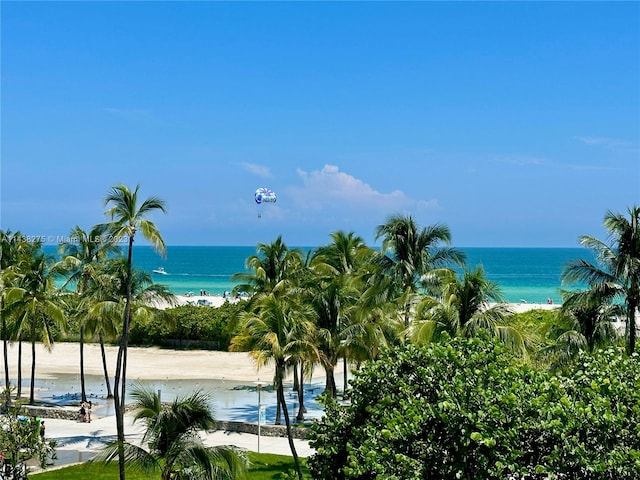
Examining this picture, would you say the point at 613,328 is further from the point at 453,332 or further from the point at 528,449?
the point at 528,449

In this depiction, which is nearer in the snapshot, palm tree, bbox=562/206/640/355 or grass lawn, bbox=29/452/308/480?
palm tree, bbox=562/206/640/355

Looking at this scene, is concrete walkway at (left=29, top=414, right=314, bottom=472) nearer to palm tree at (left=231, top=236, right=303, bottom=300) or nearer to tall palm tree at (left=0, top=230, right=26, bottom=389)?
tall palm tree at (left=0, top=230, right=26, bottom=389)

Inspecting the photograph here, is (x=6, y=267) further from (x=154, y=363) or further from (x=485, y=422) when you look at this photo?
(x=485, y=422)

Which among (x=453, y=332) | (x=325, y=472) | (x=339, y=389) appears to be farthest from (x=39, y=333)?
(x=325, y=472)

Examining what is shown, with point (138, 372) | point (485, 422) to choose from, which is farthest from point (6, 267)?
point (485, 422)

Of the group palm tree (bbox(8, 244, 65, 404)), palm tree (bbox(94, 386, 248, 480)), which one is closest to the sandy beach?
palm tree (bbox(8, 244, 65, 404))

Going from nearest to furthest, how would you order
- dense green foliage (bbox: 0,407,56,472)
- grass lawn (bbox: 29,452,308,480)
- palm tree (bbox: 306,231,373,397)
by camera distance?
dense green foliage (bbox: 0,407,56,472) → grass lawn (bbox: 29,452,308,480) → palm tree (bbox: 306,231,373,397)
